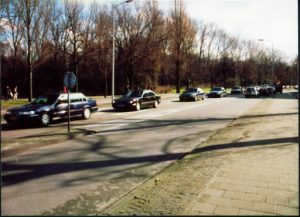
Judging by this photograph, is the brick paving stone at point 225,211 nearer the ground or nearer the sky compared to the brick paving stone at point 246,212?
nearer the sky

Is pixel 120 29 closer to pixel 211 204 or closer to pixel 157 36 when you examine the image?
pixel 157 36

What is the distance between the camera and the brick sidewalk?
509cm

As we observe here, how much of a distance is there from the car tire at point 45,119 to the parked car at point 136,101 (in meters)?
8.82

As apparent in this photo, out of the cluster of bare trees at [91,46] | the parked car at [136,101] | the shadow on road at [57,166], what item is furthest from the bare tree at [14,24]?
the shadow on road at [57,166]

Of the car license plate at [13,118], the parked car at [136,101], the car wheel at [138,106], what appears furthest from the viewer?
the car wheel at [138,106]

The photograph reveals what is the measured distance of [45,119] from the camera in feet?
54.1

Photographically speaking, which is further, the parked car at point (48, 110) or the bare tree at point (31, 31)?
the bare tree at point (31, 31)

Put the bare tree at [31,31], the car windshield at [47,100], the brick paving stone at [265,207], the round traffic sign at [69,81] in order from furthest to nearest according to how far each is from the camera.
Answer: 1. the bare tree at [31,31]
2. the car windshield at [47,100]
3. the round traffic sign at [69,81]
4. the brick paving stone at [265,207]

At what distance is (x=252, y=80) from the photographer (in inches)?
4277

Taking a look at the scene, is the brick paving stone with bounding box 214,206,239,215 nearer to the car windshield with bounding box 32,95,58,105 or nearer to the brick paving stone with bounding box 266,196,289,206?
the brick paving stone with bounding box 266,196,289,206

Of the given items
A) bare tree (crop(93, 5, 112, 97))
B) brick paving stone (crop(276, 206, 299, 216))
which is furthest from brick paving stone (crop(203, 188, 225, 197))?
bare tree (crop(93, 5, 112, 97))

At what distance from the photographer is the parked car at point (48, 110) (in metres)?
15.9

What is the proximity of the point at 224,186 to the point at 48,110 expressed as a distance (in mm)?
12211

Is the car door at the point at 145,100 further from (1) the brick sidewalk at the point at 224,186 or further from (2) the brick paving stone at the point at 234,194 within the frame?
(2) the brick paving stone at the point at 234,194
